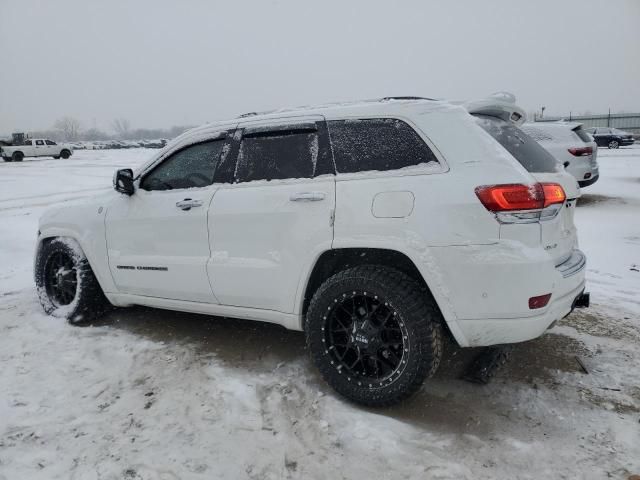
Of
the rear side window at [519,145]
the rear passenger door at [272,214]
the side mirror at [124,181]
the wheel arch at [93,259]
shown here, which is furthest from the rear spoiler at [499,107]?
the wheel arch at [93,259]

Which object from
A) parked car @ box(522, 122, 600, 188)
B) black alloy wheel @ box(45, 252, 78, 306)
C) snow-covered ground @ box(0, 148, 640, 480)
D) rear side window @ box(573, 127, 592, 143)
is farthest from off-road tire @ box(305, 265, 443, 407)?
rear side window @ box(573, 127, 592, 143)

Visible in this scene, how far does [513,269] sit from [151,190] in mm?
2808

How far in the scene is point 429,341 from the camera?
2621mm

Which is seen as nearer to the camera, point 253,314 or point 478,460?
point 478,460

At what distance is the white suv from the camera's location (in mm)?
2510

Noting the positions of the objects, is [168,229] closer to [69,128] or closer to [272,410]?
[272,410]

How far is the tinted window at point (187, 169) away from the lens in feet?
11.7

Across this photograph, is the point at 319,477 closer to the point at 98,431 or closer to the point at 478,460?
the point at 478,460

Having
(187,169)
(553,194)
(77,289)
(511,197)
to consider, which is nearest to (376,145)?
(511,197)

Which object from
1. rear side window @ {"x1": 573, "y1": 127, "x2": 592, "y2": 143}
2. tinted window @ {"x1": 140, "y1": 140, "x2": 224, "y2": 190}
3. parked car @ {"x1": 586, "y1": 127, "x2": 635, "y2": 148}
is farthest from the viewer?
parked car @ {"x1": 586, "y1": 127, "x2": 635, "y2": 148}

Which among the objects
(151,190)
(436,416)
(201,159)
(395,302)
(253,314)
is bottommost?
(436,416)

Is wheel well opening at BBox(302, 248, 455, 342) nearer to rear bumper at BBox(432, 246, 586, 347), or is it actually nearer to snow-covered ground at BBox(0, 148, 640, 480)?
rear bumper at BBox(432, 246, 586, 347)

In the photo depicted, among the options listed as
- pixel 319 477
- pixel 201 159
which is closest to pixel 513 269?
pixel 319 477

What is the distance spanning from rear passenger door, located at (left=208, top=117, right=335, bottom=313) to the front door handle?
149 mm
